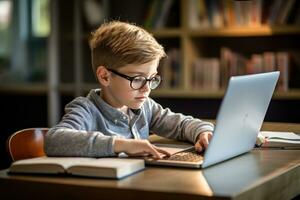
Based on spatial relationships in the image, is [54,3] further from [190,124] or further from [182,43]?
[190,124]

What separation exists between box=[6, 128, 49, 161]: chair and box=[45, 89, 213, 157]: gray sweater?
21cm

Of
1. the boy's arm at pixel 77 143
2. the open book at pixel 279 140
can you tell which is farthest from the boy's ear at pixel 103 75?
the open book at pixel 279 140

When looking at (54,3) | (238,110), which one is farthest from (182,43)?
(238,110)

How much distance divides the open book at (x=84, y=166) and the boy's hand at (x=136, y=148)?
0.13 ft

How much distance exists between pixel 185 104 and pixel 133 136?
2264 millimetres

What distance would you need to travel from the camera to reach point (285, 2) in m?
3.80

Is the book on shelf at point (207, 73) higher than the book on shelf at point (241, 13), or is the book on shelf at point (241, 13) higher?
the book on shelf at point (241, 13)

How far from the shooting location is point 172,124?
1.98 meters

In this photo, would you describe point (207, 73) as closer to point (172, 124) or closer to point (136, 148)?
point (172, 124)

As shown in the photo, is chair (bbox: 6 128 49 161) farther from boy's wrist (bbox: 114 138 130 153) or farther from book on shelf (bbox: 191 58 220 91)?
book on shelf (bbox: 191 58 220 91)

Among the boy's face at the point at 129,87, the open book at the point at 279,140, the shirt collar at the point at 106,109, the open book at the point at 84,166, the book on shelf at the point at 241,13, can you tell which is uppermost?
the book on shelf at the point at 241,13

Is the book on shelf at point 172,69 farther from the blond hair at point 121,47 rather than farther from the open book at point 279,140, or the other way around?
the blond hair at point 121,47

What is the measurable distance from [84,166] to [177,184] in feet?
0.71

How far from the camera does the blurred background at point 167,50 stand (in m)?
3.83
